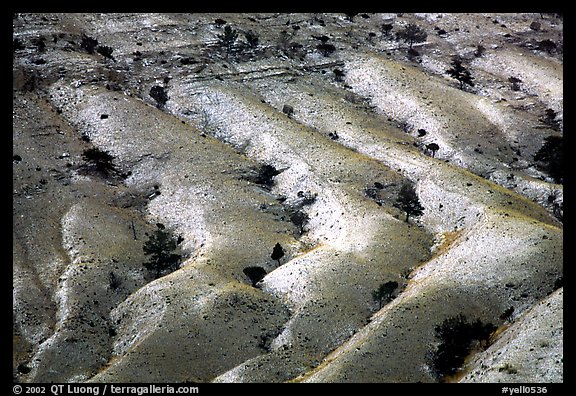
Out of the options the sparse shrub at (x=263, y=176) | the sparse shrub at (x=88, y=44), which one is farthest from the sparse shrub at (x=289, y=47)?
the sparse shrub at (x=263, y=176)

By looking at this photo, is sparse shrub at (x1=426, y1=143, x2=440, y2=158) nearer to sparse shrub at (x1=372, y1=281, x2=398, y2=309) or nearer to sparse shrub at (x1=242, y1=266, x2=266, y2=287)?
sparse shrub at (x1=372, y1=281, x2=398, y2=309)

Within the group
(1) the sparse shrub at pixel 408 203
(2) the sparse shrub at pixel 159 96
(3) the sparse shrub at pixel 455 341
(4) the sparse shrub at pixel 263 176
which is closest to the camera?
(3) the sparse shrub at pixel 455 341

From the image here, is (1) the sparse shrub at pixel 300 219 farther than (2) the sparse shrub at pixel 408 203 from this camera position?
Yes

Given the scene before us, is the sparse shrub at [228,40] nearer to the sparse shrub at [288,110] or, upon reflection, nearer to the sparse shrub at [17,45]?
the sparse shrub at [288,110]

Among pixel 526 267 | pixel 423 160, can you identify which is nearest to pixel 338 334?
pixel 526 267

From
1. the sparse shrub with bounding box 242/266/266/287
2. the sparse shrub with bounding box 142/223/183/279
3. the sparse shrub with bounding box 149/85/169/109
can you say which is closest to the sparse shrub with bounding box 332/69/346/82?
the sparse shrub with bounding box 149/85/169/109

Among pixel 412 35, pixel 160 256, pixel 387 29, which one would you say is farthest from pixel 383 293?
pixel 387 29

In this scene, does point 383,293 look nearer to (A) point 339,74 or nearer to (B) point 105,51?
(A) point 339,74
